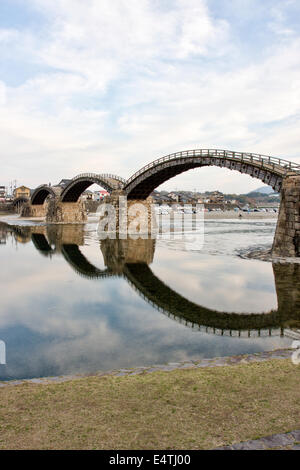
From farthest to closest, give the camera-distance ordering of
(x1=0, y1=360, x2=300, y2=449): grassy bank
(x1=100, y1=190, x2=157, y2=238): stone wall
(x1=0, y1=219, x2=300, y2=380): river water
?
1. (x1=100, y1=190, x2=157, y2=238): stone wall
2. (x1=0, y1=219, x2=300, y2=380): river water
3. (x1=0, y1=360, x2=300, y2=449): grassy bank

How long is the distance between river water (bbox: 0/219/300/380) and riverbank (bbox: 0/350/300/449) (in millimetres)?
1567

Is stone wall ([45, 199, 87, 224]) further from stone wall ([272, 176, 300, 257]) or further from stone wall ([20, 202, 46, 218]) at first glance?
stone wall ([272, 176, 300, 257])

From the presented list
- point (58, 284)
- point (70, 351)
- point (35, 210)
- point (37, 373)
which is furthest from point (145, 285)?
point (35, 210)

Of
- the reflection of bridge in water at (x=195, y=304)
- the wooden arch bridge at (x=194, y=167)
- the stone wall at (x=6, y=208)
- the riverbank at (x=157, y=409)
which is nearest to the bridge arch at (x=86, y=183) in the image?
the wooden arch bridge at (x=194, y=167)

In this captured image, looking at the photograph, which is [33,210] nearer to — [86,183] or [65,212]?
[65,212]

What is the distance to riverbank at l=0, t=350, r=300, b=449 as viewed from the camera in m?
5.64

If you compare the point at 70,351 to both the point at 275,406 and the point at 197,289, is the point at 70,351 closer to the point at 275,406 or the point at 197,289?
the point at 275,406

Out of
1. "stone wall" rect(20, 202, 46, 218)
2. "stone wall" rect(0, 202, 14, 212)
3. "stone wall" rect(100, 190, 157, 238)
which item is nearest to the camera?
"stone wall" rect(100, 190, 157, 238)

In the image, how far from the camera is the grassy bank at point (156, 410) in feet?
18.5

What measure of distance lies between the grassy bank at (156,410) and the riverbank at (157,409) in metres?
0.02

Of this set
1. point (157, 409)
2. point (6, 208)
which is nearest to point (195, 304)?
point (157, 409)

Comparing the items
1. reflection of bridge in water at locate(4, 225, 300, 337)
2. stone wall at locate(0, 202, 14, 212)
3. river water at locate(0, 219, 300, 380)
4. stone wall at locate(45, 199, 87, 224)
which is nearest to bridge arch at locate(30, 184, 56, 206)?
stone wall at locate(45, 199, 87, 224)

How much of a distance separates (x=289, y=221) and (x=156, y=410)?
23421mm
